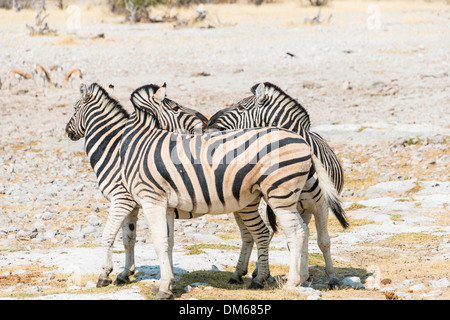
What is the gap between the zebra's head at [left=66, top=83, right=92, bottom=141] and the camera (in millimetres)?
7449

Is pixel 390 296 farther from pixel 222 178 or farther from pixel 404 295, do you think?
pixel 222 178

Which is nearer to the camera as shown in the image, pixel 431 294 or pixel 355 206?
pixel 431 294

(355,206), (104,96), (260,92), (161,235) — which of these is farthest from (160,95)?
(355,206)

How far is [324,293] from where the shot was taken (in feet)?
21.2

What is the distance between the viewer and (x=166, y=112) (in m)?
8.25

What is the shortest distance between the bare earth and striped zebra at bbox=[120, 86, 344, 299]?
2.04ft

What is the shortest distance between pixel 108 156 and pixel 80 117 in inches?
27.9

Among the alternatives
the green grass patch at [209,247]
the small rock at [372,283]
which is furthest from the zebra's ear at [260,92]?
the small rock at [372,283]

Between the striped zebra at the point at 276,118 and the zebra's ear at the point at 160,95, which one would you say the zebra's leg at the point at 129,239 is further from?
the zebra's ear at the point at 160,95

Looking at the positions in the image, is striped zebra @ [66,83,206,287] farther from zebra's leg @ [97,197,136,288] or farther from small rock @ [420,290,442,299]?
small rock @ [420,290,442,299]

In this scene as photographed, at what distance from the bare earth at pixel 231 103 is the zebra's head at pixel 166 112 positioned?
5.30ft

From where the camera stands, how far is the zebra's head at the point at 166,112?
809 cm
